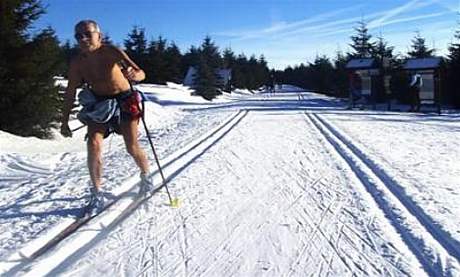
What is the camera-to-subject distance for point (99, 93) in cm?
623

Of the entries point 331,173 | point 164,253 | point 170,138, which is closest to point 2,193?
point 164,253

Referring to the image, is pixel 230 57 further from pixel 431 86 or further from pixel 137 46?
pixel 431 86

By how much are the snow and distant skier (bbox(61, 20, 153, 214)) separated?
2.11 ft

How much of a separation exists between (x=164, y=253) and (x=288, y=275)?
1077 millimetres

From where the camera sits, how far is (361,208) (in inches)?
235

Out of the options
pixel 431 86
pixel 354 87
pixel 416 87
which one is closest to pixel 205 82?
pixel 354 87

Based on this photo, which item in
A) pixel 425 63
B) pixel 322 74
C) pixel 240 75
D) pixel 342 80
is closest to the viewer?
pixel 425 63

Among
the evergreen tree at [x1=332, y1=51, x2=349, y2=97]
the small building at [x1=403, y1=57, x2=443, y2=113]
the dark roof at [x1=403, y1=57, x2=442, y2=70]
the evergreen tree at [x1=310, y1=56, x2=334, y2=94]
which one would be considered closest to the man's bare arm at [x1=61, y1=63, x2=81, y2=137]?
the small building at [x1=403, y1=57, x2=443, y2=113]

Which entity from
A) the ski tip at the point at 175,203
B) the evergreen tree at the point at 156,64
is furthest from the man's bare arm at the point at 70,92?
the evergreen tree at the point at 156,64

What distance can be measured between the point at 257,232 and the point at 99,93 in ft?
7.68

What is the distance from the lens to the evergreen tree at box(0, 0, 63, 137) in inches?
575

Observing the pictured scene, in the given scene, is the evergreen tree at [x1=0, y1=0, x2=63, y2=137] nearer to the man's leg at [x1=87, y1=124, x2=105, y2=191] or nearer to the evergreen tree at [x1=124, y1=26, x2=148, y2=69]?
the man's leg at [x1=87, y1=124, x2=105, y2=191]

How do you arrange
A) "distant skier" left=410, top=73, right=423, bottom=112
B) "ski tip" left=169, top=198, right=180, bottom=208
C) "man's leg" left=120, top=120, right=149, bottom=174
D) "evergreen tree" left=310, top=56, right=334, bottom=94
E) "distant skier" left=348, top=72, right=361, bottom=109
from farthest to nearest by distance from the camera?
1. "evergreen tree" left=310, top=56, right=334, bottom=94
2. "distant skier" left=348, top=72, right=361, bottom=109
3. "distant skier" left=410, top=73, right=423, bottom=112
4. "man's leg" left=120, top=120, right=149, bottom=174
5. "ski tip" left=169, top=198, right=180, bottom=208

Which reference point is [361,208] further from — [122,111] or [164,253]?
[122,111]
